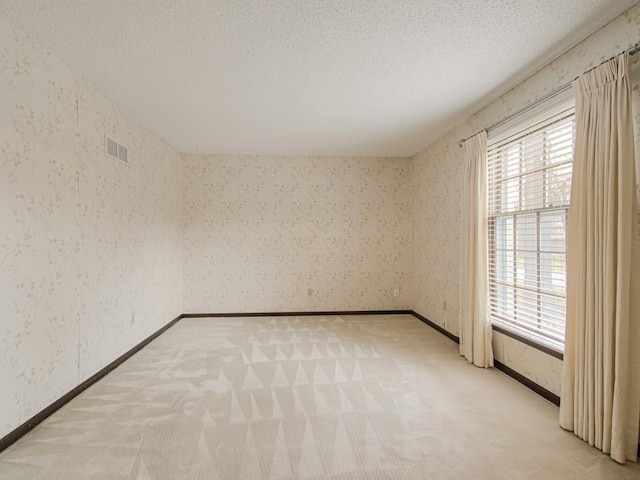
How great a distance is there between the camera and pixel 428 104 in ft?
10.0

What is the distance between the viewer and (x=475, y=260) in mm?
3053

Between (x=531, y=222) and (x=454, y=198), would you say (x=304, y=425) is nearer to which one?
(x=531, y=222)

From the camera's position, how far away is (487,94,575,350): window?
2.28m

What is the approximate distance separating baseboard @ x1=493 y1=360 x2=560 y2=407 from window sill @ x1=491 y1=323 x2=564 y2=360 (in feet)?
0.97

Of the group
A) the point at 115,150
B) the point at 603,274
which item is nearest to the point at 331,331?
the point at 603,274

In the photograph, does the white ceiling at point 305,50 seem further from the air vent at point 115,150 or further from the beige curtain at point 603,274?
the beige curtain at point 603,274

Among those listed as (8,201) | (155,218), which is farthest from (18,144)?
(155,218)

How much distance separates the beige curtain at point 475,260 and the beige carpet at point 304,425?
22 cm

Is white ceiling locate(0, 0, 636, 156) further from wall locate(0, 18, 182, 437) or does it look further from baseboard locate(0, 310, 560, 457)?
baseboard locate(0, 310, 560, 457)

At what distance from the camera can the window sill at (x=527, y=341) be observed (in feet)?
7.49

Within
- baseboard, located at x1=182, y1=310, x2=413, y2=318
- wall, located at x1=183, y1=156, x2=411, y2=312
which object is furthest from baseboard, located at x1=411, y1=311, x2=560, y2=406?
wall, located at x1=183, y1=156, x2=411, y2=312

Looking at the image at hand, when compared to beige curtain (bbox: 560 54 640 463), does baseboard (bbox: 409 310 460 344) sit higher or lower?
lower

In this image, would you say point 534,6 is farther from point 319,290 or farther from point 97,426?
point 319,290

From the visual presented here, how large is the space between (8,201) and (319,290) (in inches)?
151
